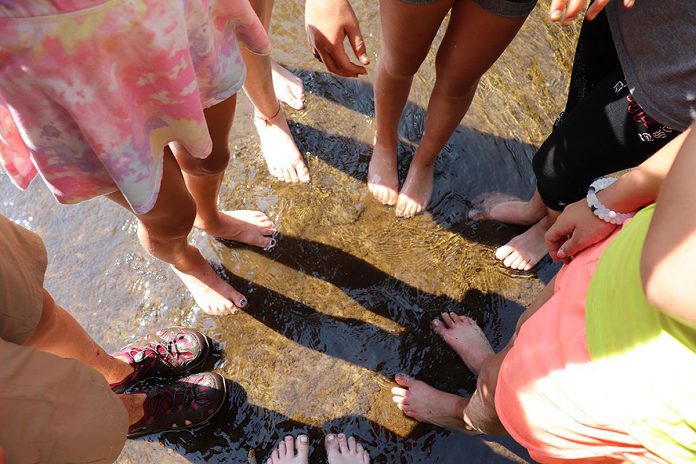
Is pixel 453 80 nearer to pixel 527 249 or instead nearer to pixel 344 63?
pixel 344 63

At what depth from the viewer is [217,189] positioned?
2.03 m

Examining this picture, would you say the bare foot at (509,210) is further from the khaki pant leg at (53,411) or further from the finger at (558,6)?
the khaki pant leg at (53,411)

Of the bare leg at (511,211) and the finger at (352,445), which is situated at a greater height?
the bare leg at (511,211)

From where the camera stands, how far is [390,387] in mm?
2227

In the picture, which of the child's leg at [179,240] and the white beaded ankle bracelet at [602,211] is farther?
the child's leg at [179,240]

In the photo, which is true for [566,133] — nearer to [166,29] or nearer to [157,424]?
[166,29]

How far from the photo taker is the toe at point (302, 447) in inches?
80.3

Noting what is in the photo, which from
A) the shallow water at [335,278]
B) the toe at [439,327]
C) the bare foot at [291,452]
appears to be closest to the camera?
the bare foot at [291,452]

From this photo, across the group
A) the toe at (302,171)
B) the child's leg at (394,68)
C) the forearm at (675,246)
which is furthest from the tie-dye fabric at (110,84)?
the toe at (302,171)

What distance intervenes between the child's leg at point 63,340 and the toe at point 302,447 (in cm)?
79

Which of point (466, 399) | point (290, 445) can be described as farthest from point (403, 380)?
point (290, 445)

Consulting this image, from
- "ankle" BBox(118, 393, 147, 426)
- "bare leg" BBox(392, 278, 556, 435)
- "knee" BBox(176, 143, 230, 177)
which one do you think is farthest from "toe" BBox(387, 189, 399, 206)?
"ankle" BBox(118, 393, 147, 426)

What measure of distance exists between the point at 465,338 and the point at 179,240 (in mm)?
1305

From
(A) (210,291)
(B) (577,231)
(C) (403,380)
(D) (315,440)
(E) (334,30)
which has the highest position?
(E) (334,30)
